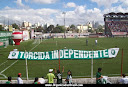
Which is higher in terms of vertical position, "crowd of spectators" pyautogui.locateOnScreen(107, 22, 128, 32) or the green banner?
"crowd of spectators" pyautogui.locateOnScreen(107, 22, 128, 32)

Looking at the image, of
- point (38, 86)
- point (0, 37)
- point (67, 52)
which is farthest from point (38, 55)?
point (0, 37)

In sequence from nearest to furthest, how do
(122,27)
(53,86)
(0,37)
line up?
(53,86), (0,37), (122,27)

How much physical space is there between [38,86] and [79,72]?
6884mm

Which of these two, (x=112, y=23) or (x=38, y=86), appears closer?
(x=38, y=86)

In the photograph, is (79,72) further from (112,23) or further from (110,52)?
(112,23)

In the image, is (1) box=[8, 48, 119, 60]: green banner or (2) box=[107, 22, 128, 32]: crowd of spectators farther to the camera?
(2) box=[107, 22, 128, 32]: crowd of spectators

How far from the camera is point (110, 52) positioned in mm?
9969

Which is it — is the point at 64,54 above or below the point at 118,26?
below

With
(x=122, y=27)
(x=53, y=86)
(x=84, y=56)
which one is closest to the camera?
(x=53, y=86)

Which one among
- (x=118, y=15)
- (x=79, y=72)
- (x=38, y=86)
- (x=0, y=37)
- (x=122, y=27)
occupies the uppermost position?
(x=118, y=15)

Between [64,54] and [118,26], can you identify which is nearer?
[64,54]

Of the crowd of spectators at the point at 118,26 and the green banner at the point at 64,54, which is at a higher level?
the crowd of spectators at the point at 118,26

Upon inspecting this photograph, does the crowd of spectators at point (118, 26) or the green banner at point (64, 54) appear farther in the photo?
→ the crowd of spectators at point (118, 26)

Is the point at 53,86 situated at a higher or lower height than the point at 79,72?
higher
